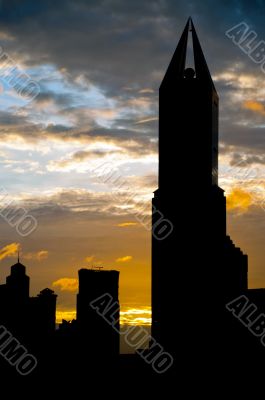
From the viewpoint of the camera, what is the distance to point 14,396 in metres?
102

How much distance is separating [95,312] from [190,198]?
138 ft

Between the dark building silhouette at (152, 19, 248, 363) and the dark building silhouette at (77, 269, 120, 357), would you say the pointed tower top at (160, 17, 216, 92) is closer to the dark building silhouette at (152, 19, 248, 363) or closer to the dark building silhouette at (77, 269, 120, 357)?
the dark building silhouette at (152, 19, 248, 363)

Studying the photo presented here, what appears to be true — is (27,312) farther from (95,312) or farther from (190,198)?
(190,198)

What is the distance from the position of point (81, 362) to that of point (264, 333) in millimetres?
33200

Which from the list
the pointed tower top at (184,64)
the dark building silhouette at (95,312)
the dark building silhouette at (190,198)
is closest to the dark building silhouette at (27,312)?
the dark building silhouette at (95,312)

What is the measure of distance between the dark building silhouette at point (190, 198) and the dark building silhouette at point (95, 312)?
31874mm

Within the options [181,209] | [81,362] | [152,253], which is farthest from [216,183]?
[81,362]

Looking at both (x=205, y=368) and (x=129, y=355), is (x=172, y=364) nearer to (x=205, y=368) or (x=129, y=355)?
(x=205, y=368)

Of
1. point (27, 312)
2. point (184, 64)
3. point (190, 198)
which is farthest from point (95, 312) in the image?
point (184, 64)

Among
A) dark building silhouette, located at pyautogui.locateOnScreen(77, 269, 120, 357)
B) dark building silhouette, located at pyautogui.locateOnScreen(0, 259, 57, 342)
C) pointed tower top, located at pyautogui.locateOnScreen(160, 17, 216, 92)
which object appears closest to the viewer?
pointed tower top, located at pyautogui.locateOnScreen(160, 17, 216, 92)

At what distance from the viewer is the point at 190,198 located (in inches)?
3866

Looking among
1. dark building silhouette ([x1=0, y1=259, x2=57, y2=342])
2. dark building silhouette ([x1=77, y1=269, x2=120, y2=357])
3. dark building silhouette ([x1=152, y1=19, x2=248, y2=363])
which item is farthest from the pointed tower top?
dark building silhouette ([x1=0, y1=259, x2=57, y2=342])

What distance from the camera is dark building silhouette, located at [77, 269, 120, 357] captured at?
12412 cm

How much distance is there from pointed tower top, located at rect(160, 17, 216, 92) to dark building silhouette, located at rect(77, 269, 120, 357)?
166 ft
